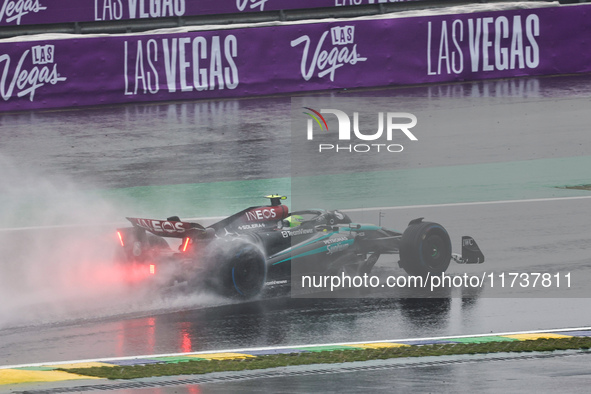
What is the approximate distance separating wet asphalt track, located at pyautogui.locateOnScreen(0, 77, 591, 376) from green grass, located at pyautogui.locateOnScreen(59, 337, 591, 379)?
2.03ft

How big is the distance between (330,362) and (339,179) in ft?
28.4

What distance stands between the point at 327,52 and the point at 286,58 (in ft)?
3.05

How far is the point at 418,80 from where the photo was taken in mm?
23984

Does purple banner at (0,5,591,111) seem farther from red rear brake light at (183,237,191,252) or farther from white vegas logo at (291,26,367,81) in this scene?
red rear brake light at (183,237,191,252)

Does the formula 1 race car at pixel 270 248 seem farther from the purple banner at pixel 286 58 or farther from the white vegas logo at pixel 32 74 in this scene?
the white vegas logo at pixel 32 74

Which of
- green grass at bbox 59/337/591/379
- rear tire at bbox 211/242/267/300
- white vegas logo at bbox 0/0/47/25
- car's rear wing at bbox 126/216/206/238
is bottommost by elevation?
green grass at bbox 59/337/591/379

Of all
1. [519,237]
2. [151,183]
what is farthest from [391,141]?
[519,237]

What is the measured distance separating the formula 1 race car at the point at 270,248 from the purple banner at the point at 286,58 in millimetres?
11461

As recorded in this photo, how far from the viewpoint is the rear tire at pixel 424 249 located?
12008mm

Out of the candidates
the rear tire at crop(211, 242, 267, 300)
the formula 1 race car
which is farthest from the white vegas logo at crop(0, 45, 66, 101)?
the rear tire at crop(211, 242, 267, 300)

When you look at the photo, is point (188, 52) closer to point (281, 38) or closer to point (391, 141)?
point (281, 38)

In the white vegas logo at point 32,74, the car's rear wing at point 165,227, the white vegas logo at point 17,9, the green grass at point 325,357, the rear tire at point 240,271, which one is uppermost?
the white vegas logo at point 17,9

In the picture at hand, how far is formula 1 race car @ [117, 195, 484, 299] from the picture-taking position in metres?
11.3

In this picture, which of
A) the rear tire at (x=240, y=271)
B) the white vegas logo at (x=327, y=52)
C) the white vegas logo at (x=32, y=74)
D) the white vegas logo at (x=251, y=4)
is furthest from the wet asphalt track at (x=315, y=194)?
the white vegas logo at (x=251, y=4)
